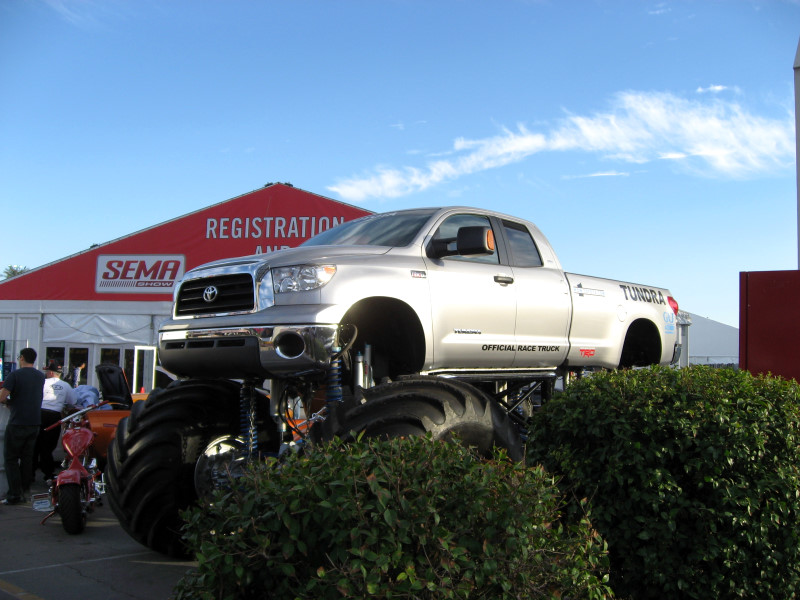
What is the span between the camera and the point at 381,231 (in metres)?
5.98

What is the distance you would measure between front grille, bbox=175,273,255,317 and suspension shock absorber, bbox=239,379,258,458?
0.63 meters

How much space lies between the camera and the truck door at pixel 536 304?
6.17 metres

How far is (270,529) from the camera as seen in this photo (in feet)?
8.55

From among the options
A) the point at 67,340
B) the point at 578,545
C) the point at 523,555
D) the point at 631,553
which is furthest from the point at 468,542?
the point at 67,340

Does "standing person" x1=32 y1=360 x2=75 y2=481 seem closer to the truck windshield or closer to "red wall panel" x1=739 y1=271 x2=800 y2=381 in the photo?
the truck windshield

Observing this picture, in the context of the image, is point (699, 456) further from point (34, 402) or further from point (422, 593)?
point (34, 402)

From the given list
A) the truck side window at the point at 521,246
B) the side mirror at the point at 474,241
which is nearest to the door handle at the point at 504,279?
the truck side window at the point at 521,246

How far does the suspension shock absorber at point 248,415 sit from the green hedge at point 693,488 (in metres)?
2.33

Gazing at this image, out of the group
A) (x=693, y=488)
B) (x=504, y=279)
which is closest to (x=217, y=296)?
(x=504, y=279)

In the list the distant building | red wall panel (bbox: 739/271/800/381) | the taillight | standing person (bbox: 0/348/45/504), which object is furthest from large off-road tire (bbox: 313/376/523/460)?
the distant building

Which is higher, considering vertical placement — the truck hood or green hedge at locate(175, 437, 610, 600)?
the truck hood

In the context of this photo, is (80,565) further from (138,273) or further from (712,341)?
(712,341)

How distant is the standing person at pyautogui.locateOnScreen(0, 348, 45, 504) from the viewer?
31.3 feet

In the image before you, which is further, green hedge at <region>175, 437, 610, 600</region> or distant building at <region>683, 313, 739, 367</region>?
distant building at <region>683, 313, 739, 367</region>
